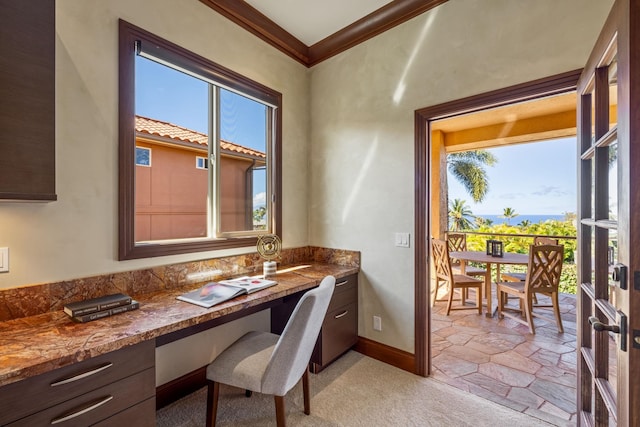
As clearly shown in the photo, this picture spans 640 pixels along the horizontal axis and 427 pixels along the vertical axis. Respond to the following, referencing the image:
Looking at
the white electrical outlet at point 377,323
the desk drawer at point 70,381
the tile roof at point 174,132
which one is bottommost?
the white electrical outlet at point 377,323

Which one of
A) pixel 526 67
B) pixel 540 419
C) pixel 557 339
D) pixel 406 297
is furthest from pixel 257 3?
pixel 557 339

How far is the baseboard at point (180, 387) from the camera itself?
6.23 ft

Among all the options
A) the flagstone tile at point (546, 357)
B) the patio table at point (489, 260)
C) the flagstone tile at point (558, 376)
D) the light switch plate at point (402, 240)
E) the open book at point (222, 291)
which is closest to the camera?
the open book at point (222, 291)

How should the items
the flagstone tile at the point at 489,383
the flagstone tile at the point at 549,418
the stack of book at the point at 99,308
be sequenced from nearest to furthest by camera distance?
the stack of book at the point at 99,308
the flagstone tile at the point at 549,418
the flagstone tile at the point at 489,383

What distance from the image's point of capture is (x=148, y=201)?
198 centimetres

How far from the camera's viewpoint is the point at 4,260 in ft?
4.50

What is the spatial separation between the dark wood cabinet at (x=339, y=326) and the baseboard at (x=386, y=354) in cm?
9

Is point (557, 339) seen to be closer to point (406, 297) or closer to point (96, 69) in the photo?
point (406, 297)

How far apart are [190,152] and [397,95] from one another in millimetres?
1773

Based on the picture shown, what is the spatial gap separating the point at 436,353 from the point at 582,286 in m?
1.56

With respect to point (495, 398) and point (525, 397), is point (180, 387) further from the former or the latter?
point (525, 397)

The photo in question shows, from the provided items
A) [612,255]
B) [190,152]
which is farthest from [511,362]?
[190,152]

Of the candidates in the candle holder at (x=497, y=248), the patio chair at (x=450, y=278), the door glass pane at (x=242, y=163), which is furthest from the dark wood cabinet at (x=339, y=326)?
the candle holder at (x=497, y=248)

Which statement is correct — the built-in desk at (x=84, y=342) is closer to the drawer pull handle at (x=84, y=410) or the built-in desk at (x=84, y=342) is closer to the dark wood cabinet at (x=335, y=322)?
the drawer pull handle at (x=84, y=410)
